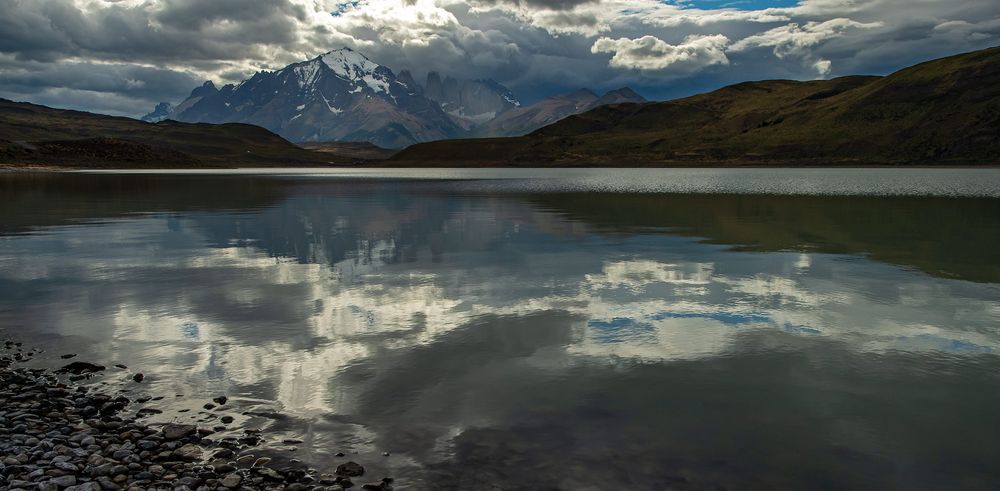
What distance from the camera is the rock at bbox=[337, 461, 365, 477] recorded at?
1142 centimetres

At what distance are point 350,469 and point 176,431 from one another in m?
3.93

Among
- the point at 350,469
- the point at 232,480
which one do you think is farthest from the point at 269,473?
the point at 350,469

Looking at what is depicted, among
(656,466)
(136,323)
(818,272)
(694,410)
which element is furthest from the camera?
(818,272)

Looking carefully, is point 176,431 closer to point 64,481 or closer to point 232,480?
point 64,481

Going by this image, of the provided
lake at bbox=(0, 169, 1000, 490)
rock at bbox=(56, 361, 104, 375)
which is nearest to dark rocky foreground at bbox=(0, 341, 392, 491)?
lake at bbox=(0, 169, 1000, 490)

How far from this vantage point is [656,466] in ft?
38.6

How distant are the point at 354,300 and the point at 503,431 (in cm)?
1367

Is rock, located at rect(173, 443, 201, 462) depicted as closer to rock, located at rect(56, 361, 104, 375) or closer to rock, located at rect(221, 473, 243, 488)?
rock, located at rect(221, 473, 243, 488)

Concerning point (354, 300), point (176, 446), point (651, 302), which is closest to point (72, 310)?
point (354, 300)

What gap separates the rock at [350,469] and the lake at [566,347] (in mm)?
239

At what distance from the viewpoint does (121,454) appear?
38.5 feet

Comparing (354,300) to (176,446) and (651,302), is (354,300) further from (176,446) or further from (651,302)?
(176,446)

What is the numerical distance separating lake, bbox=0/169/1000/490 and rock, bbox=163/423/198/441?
1016mm

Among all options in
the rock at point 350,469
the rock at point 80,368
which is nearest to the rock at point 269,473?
the rock at point 350,469
